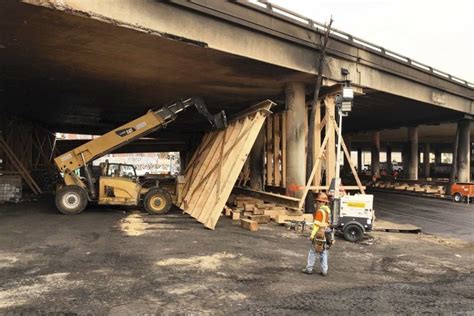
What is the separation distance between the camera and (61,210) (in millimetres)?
16500

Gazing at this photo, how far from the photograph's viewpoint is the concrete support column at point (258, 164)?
2333 cm

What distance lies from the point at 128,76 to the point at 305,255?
1040 cm

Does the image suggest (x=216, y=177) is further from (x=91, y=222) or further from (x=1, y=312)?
(x=1, y=312)

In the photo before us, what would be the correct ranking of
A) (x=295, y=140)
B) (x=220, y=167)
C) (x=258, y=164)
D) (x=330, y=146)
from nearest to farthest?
(x=220, y=167) < (x=295, y=140) < (x=330, y=146) < (x=258, y=164)

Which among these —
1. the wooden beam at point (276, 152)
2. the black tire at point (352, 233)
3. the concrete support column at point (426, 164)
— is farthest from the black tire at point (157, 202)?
the concrete support column at point (426, 164)

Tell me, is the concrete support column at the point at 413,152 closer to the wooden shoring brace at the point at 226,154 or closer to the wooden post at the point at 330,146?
the wooden post at the point at 330,146

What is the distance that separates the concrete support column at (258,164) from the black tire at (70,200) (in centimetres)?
955

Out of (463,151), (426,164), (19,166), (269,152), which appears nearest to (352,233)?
(269,152)

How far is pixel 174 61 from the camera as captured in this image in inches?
579

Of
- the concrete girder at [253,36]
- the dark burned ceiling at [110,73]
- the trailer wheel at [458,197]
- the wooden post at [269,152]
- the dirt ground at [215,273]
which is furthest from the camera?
the trailer wheel at [458,197]

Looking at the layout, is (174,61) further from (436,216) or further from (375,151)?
Answer: (375,151)

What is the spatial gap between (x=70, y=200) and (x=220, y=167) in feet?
20.0

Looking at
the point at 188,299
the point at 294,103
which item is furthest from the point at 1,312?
the point at 294,103

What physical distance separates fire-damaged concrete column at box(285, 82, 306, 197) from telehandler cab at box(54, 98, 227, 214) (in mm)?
4095
